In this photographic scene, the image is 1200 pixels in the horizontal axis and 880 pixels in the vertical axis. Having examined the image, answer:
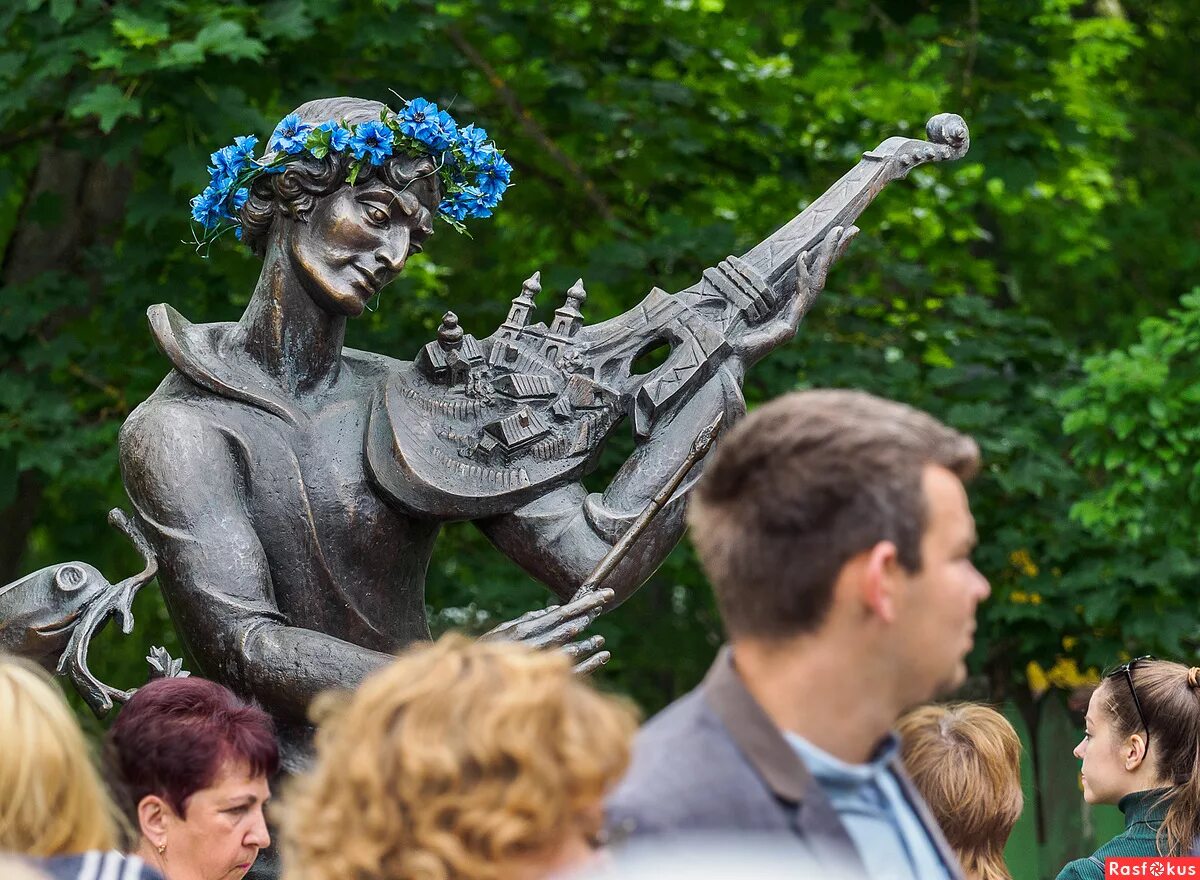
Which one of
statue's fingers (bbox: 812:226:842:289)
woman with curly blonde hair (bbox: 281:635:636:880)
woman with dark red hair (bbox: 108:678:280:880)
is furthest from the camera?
statue's fingers (bbox: 812:226:842:289)

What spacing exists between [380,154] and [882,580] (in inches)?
96.3

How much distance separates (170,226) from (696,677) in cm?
570

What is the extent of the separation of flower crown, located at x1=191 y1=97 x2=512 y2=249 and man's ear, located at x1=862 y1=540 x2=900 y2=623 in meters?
2.43

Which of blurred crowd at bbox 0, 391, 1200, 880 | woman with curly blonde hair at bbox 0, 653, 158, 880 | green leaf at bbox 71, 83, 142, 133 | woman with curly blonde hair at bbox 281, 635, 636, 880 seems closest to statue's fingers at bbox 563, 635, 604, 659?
blurred crowd at bbox 0, 391, 1200, 880

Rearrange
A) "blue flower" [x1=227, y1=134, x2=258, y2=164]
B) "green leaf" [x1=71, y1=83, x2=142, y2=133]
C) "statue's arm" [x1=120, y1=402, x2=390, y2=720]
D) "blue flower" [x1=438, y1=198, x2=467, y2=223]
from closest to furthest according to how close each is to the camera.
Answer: "statue's arm" [x1=120, y1=402, x2=390, y2=720]
"blue flower" [x1=227, y1=134, x2=258, y2=164]
"blue flower" [x1=438, y1=198, x2=467, y2=223]
"green leaf" [x1=71, y1=83, x2=142, y2=133]

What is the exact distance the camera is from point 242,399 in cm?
427

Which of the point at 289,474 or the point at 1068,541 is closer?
the point at 289,474

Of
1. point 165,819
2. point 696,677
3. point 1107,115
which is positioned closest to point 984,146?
point 1107,115

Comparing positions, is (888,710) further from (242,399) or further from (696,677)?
(696,677)

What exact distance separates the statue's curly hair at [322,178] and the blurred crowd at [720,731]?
2046 mm

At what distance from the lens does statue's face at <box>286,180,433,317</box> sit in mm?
4270

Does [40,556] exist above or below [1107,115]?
below

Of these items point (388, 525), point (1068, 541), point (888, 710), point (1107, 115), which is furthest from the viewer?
point (1107, 115)

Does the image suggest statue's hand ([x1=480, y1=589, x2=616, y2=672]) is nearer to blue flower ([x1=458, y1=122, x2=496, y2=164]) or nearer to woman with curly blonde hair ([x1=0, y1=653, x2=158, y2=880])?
blue flower ([x1=458, y1=122, x2=496, y2=164])
